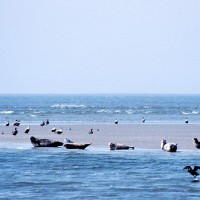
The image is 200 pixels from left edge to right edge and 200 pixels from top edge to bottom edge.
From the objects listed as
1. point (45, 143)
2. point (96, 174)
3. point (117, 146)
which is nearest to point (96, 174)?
point (96, 174)

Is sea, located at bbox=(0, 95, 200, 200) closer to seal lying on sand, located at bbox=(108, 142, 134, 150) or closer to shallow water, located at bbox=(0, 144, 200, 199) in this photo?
shallow water, located at bbox=(0, 144, 200, 199)

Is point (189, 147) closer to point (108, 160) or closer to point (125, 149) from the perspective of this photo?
point (125, 149)

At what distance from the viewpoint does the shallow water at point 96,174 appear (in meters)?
23.1

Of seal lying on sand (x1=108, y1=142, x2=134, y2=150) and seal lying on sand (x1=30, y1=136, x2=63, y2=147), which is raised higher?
seal lying on sand (x1=108, y1=142, x2=134, y2=150)

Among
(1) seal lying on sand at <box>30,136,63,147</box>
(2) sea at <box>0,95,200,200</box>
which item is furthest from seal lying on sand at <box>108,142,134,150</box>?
(1) seal lying on sand at <box>30,136,63,147</box>

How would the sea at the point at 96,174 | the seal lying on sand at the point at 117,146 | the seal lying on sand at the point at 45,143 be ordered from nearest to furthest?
the sea at the point at 96,174
the seal lying on sand at the point at 117,146
the seal lying on sand at the point at 45,143

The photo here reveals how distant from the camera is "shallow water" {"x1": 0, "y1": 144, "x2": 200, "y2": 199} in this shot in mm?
23125

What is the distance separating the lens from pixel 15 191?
23.6 meters

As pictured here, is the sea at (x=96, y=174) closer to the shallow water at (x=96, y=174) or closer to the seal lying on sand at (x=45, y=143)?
the shallow water at (x=96, y=174)

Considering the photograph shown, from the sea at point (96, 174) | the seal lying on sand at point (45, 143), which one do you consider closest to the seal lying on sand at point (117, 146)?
the sea at point (96, 174)

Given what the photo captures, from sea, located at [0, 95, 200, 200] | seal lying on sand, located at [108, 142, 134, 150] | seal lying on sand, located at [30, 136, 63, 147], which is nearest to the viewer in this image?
sea, located at [0, 95, 200, 200]

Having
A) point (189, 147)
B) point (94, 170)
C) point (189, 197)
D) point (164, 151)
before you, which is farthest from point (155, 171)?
point (189, 147)

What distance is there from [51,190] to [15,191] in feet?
3.91

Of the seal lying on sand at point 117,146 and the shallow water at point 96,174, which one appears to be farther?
the seal lying on sand at point 117,146
